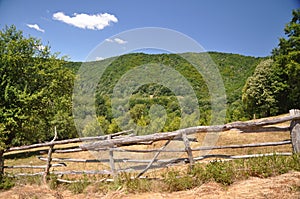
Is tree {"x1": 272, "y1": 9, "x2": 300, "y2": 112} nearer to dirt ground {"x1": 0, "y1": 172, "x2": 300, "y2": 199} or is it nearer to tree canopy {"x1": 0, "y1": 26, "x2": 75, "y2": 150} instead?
tree canopy {"x1": 0, "y1": 26, "x2": 75, "y2": 150}

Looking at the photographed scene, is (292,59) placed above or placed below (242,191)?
above


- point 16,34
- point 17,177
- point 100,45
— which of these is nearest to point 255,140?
point 100,45

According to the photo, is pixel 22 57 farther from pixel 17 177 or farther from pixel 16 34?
pixel 17 177

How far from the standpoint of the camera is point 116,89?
1644 centimetres

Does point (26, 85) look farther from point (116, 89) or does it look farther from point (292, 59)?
point (292, 59)

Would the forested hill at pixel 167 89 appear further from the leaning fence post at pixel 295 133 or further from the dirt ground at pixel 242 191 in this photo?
the leaning fence post at pixel 295 133

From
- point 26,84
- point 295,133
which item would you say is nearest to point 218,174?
point 295,133

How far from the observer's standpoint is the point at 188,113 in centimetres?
2475

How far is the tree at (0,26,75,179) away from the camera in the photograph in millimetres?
8273

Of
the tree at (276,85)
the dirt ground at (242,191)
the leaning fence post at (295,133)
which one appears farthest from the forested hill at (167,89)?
the leaning fence post at (295,133)

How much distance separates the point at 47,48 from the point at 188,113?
1649 centimetres

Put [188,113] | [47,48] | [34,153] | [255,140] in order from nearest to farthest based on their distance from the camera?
[47,48] → [255,140] → [34,153] → [188,113]

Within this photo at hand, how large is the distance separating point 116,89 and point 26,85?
7.88 meters

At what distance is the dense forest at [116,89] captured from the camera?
8.92m
